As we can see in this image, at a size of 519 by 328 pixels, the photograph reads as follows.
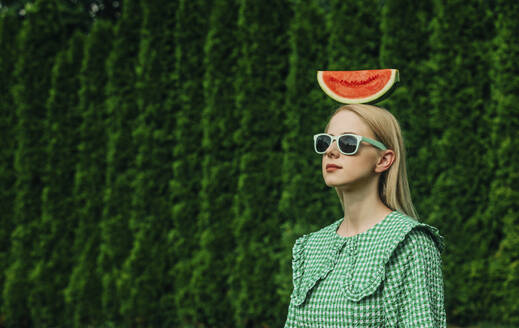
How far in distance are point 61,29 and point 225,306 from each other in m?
3.49

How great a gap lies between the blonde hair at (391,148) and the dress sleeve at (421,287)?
247 mm

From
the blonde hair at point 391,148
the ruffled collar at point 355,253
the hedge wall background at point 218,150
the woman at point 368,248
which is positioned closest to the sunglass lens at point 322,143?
the woman at point 368,248

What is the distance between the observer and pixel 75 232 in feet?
19.2

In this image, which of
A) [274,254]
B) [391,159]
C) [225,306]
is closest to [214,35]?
[274,254]

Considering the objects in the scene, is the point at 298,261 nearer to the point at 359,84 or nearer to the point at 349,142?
the point at 349,142

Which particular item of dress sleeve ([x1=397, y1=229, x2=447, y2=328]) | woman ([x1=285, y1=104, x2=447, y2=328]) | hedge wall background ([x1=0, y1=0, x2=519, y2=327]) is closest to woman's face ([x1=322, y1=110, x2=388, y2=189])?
woman ([x1=285, y1=104, x2=447, y2=328])

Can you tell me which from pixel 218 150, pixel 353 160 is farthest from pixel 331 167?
pixel 218 150

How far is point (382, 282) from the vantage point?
177cm

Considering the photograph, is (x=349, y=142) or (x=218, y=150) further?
(x=218, y=150)

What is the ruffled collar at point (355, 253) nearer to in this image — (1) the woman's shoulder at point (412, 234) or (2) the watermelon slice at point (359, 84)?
(1) the woman's shoulder at point (412, 234)

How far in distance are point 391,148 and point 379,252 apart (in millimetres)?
407

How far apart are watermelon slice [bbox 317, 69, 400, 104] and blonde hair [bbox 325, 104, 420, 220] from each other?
0.05 metres

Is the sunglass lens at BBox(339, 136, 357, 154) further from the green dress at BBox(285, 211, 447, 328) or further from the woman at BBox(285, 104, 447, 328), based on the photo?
the green dress at BBox(285, 211, 447, 328)

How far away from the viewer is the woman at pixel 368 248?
175 centimetres
